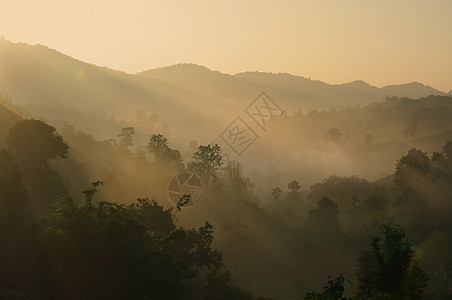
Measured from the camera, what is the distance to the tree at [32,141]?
60.8 m

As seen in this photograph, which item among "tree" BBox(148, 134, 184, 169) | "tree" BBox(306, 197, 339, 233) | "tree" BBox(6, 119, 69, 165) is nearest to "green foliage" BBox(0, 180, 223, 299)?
"tree" BBox(6, 119, 69, 165)

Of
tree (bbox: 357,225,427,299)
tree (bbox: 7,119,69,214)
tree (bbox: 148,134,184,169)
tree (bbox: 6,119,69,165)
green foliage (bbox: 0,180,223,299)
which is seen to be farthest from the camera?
tree (bbox: 148,134,184,169)

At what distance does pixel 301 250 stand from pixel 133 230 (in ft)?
203

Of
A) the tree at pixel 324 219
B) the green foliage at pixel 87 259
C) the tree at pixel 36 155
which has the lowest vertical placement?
the green foliage at pixel 87 259

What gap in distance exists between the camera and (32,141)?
61.3m

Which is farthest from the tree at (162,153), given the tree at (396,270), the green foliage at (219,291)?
the tree at (396,270)

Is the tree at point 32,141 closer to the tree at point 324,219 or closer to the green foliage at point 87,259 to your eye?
the green foliage at point 87,259

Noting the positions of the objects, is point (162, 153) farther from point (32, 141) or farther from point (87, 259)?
point (87, 259)

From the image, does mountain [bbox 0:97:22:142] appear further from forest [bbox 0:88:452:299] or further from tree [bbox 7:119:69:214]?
tree [bbox 7:119:69:214]

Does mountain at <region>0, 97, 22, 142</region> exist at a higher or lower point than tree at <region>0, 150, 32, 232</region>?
higher

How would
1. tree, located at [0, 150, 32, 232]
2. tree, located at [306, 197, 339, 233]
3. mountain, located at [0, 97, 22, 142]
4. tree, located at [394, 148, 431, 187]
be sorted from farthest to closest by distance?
tree, located at [394, 148, 431, 187] < tree, located at [306, 197, 339, 233] < mountain, located at [0, 97, 22, 142] < tree, located at [0, 150, 32, 232]

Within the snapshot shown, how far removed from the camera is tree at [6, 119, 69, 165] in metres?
60.8

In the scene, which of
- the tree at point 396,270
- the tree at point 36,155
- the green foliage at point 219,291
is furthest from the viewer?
the tree at point 36,155

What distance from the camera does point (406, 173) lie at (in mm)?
120375
